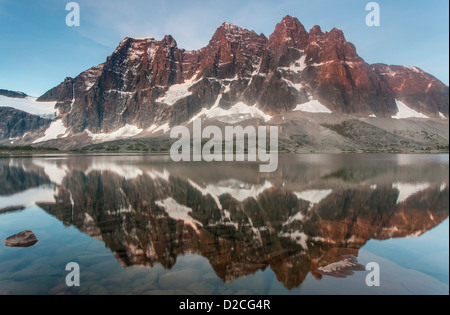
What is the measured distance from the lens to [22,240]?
1603 cm

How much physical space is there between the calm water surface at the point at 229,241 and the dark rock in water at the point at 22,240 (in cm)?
61

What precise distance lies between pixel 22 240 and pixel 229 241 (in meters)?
11.2

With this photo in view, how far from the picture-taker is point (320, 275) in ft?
38.3

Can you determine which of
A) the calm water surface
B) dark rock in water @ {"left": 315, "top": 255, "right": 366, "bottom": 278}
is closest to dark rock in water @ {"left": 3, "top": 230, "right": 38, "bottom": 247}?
the calm water surface

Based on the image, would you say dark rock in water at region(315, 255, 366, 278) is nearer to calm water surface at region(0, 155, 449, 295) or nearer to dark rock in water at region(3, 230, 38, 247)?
calm water surface at region(0, 155, 449, 295)

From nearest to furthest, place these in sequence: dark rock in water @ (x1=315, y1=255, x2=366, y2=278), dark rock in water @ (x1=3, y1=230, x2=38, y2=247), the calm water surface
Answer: the calm water surface
dark rock in water @ (x1=315, y1=255, x2=366, y2=278)
dark rock in water @ (x1=3, y1=230, x2=38, y2=247)

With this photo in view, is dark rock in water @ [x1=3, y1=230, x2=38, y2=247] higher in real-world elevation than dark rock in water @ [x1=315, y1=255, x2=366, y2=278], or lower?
lower

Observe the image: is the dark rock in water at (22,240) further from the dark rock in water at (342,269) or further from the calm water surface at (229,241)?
the dark rock in water at (342,269)

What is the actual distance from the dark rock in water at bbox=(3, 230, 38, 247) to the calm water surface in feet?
1.99

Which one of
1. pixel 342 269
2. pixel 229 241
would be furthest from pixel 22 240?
pixel 342 269

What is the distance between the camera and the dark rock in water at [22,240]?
15766 millimetres

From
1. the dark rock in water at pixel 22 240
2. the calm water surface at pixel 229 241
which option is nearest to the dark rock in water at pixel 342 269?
the calm water surface at pixel 229 241

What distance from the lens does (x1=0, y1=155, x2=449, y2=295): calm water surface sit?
11.1 m
